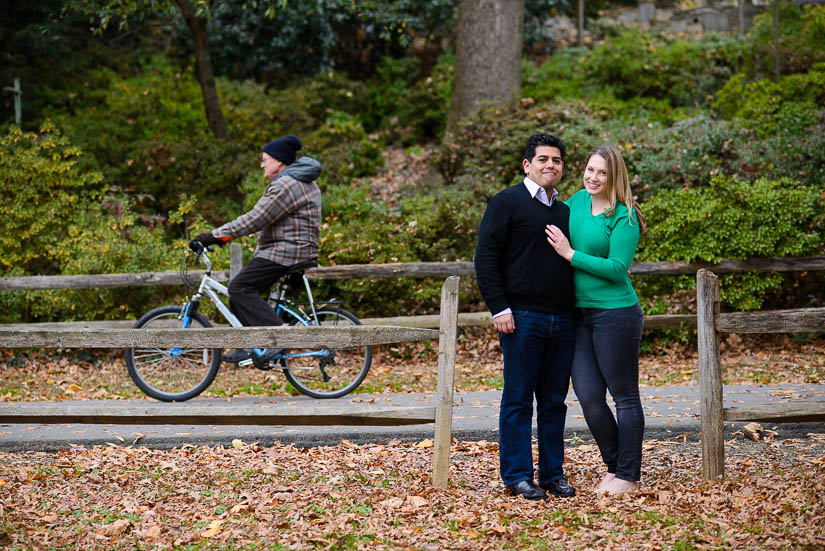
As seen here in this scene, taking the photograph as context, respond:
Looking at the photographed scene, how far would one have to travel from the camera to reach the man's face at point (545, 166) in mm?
4496

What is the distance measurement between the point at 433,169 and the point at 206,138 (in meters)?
3.55

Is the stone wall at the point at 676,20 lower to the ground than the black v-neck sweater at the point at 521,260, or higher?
higher

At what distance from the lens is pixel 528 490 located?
454 centimetres

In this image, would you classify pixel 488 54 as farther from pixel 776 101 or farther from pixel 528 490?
pixel 528 490

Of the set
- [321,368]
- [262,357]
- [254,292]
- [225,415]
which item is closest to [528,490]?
[225,415]

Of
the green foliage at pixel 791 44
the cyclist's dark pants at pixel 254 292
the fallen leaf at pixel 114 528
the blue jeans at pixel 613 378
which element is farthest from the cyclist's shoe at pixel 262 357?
the green foliage at pixel 791 44

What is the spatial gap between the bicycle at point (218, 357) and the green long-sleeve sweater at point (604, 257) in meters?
2.82

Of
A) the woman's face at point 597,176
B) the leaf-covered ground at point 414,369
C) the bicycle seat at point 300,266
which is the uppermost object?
the woman's face at point 597,176

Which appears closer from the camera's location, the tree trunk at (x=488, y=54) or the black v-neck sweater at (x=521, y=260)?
the black v-neck sweater at (x=521, y=260)

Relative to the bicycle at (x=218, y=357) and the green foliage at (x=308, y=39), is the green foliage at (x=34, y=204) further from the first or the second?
the green foliage at (x=308, y=39)

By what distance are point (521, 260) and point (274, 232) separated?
2893mm

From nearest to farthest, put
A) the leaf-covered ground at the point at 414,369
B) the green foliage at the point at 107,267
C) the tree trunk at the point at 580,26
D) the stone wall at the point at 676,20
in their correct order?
the leaf-covered ground at the point at 414,369 → the green foliage at the point at 107,267 → the tree trunk at the point at 580,26 → the stone wall at the point at 676,20

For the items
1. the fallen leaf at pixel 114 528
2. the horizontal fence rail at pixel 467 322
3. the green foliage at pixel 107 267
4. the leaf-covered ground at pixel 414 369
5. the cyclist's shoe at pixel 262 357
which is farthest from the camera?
the green foliage at pixel 107 267

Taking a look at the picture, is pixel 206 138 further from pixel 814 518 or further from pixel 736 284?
pixel 814 518
